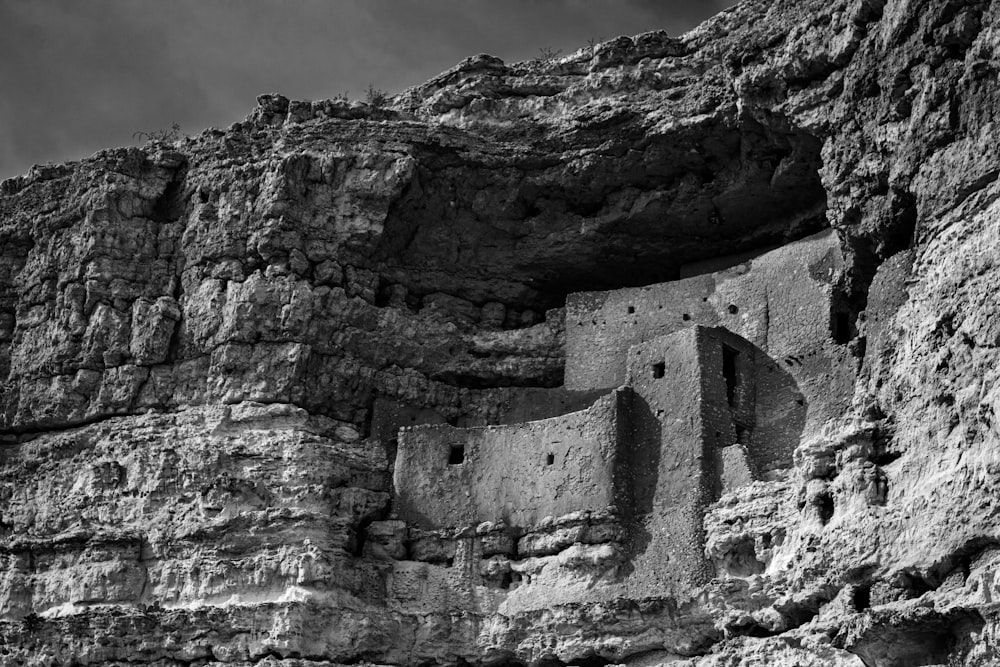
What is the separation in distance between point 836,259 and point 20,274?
14.6 metres

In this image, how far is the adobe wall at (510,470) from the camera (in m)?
26.6

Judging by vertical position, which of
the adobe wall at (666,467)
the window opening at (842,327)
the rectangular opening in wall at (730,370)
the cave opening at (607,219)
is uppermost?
the cave opening at (607,219)

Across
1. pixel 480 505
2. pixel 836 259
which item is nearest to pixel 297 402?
pixel 480 505

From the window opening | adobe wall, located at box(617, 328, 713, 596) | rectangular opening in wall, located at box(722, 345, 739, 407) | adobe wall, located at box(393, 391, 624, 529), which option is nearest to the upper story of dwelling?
the window opening

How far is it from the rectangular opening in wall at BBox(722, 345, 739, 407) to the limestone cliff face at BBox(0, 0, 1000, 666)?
1.24 meters

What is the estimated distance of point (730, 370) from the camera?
26969mm

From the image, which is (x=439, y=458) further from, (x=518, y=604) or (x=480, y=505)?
(x=518, y=604)

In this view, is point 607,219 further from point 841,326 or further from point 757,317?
point 841,326

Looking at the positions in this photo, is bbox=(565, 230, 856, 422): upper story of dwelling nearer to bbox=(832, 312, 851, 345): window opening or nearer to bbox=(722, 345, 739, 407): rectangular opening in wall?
bbox=(832, 312, 851, 345): window opening

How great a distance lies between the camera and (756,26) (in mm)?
28734

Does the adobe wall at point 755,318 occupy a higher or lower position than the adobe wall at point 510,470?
higher

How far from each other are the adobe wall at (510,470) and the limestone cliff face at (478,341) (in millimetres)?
293

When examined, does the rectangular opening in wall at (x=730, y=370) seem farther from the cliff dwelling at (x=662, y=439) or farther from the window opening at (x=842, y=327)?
the window opening at (x=842, y=327)

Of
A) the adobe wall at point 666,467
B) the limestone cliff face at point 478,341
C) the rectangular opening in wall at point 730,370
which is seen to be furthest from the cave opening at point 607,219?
the rectangular opening in wall at point 730,370
